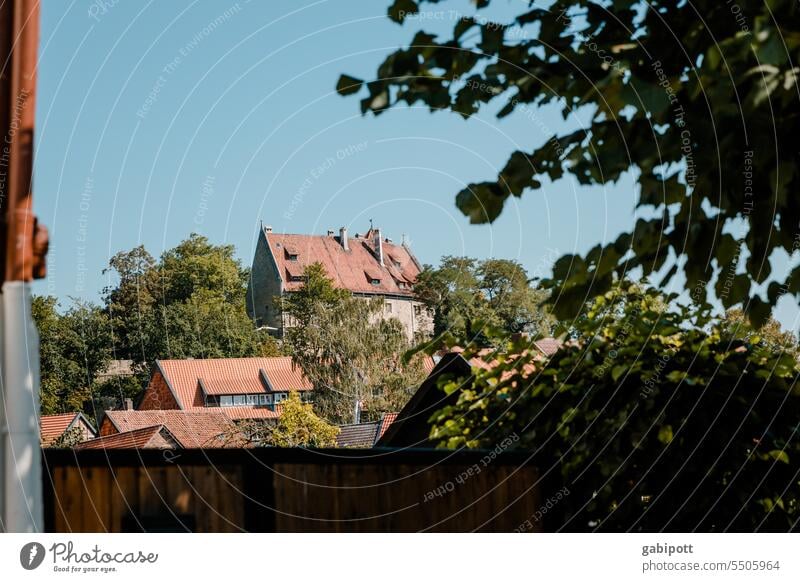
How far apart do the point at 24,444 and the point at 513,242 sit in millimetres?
2009

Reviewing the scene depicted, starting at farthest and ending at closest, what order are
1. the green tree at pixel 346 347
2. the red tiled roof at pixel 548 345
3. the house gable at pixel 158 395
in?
1. the green tree at pixel 346 347
2. the house gable at pixel 158 395
3. the red tiled roof at pixel 548 345

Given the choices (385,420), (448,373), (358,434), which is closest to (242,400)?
(358,434)

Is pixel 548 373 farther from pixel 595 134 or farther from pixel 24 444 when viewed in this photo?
pixel 24 444

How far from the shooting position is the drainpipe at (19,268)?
2.86 meters

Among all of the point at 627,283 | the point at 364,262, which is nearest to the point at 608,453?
the point at 627,283

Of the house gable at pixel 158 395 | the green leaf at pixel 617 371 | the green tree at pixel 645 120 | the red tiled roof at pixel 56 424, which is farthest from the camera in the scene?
the house gable at pixel 158 395

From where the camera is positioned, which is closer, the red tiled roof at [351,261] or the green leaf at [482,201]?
the green leaf at [482,201]

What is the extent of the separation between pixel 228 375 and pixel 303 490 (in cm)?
468

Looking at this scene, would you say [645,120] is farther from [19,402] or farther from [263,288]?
[263,288]

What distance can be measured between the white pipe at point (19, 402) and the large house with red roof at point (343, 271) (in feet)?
5.19

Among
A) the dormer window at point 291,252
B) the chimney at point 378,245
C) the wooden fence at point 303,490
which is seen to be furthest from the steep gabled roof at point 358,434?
the wooden fence at point 303,490

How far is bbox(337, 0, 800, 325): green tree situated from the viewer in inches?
103

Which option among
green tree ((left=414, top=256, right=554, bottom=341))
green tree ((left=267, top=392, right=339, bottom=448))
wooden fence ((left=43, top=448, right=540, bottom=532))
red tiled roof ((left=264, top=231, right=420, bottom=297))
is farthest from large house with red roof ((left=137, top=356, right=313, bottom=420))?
wooden fence ((left=43, top=448, right=540, bottom=532))

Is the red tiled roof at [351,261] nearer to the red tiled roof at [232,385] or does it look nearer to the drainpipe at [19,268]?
the red tiled roof at [232,385]
